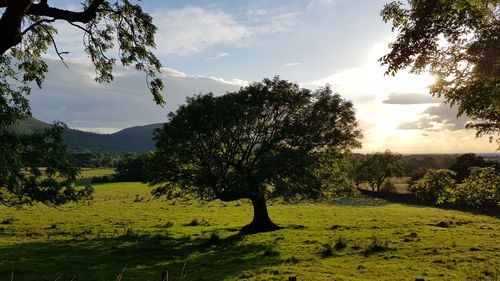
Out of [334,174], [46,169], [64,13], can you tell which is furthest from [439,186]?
[64,13]

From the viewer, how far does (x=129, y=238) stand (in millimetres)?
34219

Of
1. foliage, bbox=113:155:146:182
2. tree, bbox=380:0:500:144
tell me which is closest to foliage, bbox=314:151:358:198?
tree, bbox=380:0:500:144

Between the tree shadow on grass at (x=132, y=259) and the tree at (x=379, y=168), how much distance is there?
71577 millimetres

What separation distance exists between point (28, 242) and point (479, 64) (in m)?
32.3

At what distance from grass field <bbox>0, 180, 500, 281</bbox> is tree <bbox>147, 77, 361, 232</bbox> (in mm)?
4183

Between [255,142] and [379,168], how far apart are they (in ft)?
221

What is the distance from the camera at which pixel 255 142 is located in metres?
38.7

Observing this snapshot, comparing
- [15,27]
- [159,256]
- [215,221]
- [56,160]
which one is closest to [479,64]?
[15,27]

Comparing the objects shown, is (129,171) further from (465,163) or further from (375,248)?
(375,248)

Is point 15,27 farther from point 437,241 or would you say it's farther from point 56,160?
point 437,241

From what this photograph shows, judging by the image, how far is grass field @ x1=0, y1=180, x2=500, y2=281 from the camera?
2155cm

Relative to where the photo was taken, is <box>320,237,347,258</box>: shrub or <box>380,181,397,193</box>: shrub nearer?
<box>320,237,347,258</box>: shrub

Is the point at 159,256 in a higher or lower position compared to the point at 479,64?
lower

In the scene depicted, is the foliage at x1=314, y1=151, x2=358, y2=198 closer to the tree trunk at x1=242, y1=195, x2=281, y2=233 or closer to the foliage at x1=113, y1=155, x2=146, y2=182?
the tree trunk at x1=242, y1=195, x2=281, y2=233
